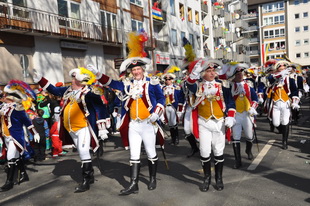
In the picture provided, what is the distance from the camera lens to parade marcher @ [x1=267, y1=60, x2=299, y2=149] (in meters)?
7.66

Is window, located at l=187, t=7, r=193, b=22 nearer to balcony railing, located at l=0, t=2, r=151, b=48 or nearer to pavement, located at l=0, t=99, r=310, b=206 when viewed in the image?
balcony railing, located at l=0, t=2, r=151, b=48

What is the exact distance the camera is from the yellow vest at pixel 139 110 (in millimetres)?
5090

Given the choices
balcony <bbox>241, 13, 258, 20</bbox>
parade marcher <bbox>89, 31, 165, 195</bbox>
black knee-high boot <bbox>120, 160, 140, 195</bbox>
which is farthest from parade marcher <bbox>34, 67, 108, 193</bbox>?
balcony <bbox>241, 13, 258, 20</bbox>

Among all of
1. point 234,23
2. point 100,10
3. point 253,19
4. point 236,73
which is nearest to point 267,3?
point 253,19

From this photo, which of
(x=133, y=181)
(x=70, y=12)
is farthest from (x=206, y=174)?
(x=70, y=12)

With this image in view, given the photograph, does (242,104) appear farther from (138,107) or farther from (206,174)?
(138,107)

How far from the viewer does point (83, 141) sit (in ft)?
17.6

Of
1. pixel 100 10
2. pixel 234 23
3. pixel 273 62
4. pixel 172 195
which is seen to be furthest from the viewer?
pixel 234 23

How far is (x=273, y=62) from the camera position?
8047 mm

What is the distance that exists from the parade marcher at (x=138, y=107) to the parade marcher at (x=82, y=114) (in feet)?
1.66

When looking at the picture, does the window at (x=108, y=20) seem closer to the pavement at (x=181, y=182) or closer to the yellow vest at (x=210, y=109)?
the pavement at (x=181, y=182)

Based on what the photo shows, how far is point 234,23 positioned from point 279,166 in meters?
53.0

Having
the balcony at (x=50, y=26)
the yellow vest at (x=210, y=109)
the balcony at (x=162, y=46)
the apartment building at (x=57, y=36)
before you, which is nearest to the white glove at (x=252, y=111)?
the yellow vest at (x=210, y=109)

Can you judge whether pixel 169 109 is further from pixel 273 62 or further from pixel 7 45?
pixel 7 45
